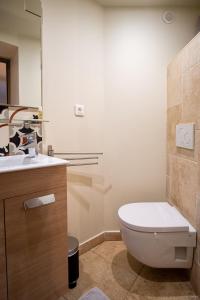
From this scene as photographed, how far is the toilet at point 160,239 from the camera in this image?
1293mm

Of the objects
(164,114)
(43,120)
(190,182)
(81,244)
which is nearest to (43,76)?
(43,120)

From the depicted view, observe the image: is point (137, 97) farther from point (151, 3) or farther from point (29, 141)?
point (29, 141)

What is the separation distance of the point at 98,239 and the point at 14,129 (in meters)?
1.21

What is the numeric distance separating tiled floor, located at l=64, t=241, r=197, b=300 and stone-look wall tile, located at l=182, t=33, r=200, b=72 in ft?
4.78

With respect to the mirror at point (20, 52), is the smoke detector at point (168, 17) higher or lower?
higher

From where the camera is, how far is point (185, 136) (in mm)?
1423

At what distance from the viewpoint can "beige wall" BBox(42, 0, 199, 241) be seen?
1.64 metres

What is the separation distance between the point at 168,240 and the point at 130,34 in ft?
5.43

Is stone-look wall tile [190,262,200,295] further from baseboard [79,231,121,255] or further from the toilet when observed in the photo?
baseboard [79,231,121,255]

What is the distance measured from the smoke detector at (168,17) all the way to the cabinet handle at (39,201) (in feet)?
5.67

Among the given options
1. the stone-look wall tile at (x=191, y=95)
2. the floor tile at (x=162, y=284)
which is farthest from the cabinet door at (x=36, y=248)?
the stone-look wall tile at (x=191, y=95)

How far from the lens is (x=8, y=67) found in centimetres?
133

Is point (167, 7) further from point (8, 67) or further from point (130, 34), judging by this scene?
point (8, 67)

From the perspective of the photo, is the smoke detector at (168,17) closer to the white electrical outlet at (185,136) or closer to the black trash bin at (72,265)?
the white electrical outlet at (185,136)
